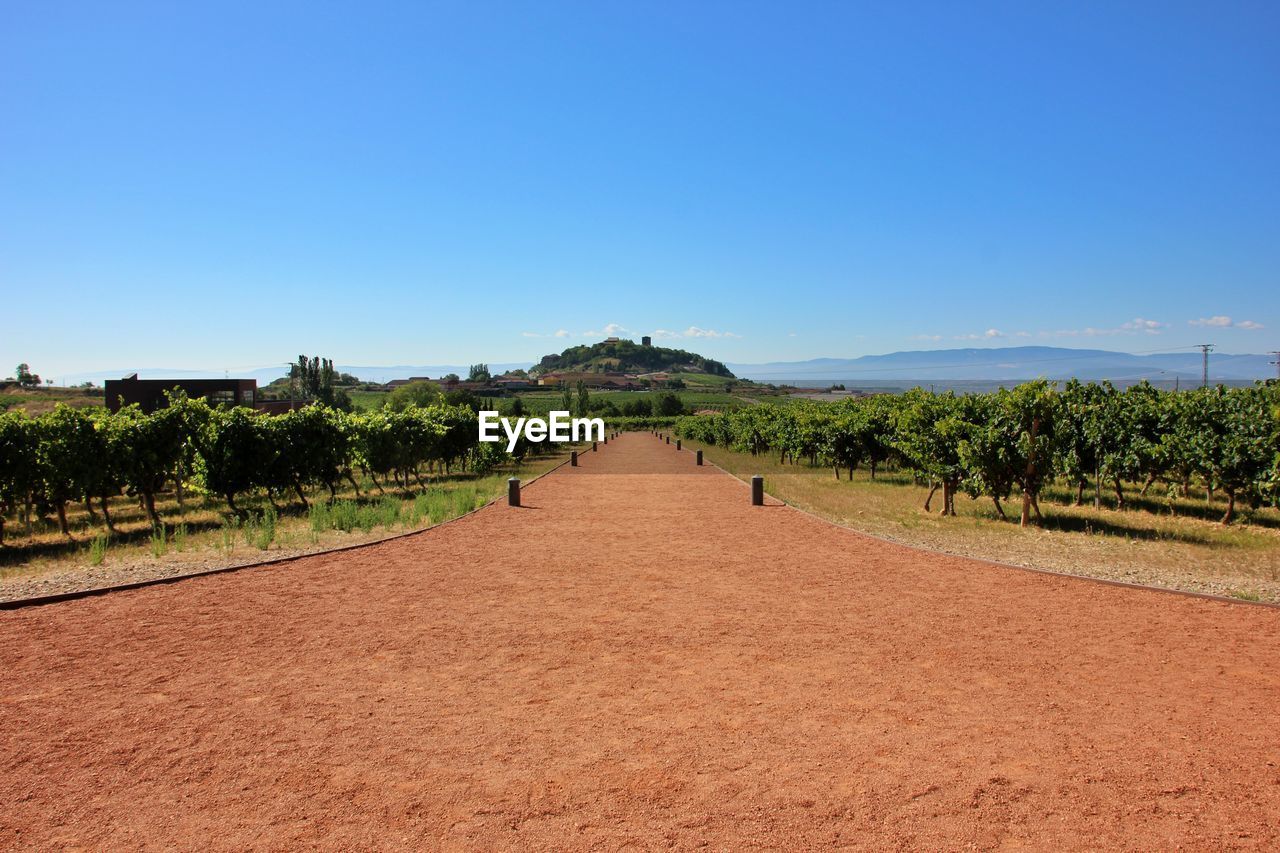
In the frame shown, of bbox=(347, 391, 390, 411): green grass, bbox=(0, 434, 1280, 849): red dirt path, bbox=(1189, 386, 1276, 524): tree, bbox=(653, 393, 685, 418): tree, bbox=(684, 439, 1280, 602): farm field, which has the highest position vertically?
bbox=(347, 391, 390, 411): green grass

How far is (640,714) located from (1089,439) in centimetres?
1959

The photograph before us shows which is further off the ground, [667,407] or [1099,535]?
[667,407]

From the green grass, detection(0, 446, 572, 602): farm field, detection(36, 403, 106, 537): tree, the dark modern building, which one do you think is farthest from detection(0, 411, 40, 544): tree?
the green grass

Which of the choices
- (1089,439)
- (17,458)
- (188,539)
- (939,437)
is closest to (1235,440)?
(1089,439)

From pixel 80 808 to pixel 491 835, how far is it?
284 cm

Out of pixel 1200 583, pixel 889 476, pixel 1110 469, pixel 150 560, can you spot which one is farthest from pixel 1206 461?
pixel 150 560

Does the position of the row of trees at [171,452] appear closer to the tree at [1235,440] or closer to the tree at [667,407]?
the tree at [1235,440]

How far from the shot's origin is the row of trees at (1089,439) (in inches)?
661

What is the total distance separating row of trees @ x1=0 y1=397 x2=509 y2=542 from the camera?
16.2 meters

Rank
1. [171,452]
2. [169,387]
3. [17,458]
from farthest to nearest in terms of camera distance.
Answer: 1. [169,387]
2. [171,452]
3. [17,458]

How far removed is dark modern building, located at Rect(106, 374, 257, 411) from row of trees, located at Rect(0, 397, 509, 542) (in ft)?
122

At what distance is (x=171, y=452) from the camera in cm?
1848

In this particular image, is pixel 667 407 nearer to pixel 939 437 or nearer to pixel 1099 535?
pixel 939 437

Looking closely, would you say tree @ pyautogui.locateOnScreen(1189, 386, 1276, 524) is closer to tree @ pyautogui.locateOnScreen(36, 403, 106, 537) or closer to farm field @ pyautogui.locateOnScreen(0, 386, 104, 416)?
tree @ pyautogui.locateOnScreen(36, 403, 106, 537)
